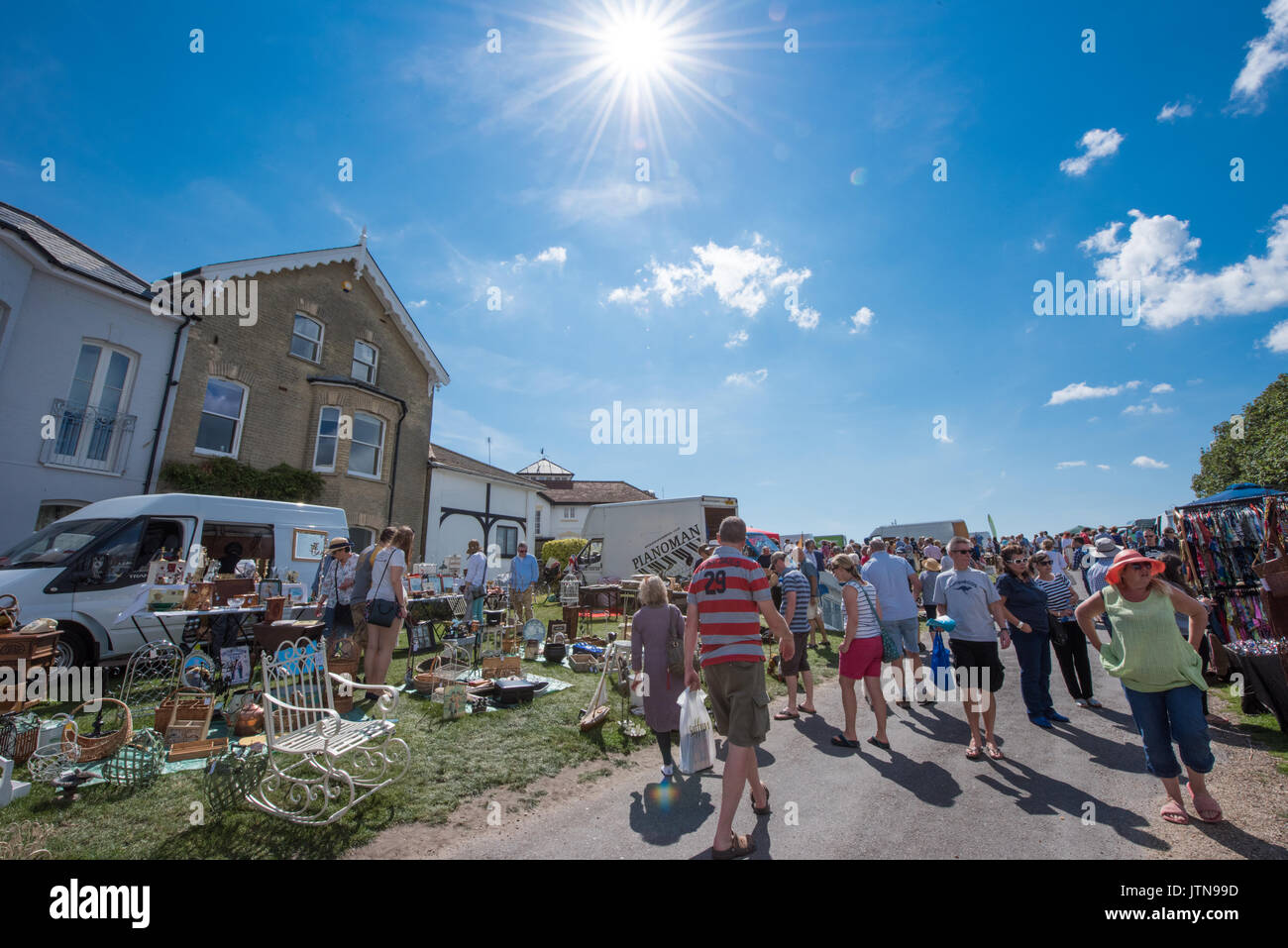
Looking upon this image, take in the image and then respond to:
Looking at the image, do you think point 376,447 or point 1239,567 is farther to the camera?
point 376,447

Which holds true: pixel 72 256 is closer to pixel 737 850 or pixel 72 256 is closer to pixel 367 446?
pixel 367 446

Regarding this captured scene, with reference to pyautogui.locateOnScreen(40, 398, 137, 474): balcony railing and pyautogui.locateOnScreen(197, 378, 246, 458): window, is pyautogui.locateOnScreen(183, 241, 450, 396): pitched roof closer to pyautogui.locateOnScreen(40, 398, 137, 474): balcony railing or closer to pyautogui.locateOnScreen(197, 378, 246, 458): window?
pyautogui.locateOnScreen(197, 378, 246, 458): window

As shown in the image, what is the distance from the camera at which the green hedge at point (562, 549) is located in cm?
2489

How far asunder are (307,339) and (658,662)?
1675 cm

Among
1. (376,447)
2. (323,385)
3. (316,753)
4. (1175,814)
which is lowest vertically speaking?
(1175,814)

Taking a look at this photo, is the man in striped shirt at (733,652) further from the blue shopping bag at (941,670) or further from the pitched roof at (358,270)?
the pitched roof at (358,270)

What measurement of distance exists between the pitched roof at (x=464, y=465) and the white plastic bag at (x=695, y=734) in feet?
58.7

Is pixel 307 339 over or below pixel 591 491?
over

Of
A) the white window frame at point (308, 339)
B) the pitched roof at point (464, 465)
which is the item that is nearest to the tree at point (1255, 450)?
the pitched roof at point (464, 465)

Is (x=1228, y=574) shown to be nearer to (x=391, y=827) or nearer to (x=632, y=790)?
(x=632, y=790)

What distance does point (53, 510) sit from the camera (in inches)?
417

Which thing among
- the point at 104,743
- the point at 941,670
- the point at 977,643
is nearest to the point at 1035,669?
the point at 941,670
